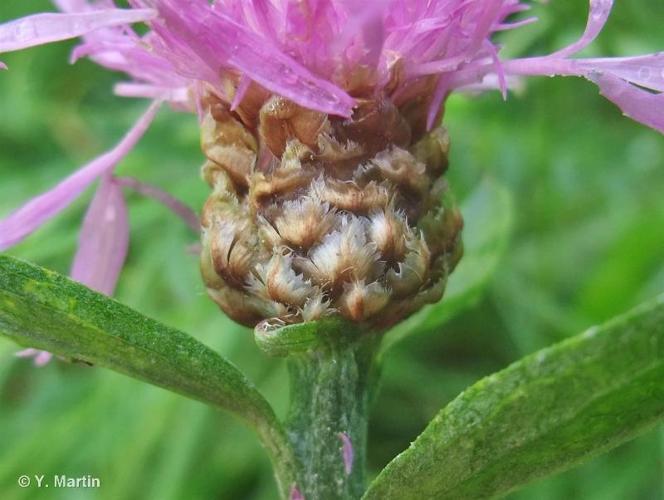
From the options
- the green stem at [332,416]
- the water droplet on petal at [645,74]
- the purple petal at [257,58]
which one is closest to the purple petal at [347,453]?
the green stem at [332,416]

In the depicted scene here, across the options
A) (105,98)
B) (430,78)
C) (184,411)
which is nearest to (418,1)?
(430,78)

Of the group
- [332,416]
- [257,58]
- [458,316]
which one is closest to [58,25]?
[257,58]

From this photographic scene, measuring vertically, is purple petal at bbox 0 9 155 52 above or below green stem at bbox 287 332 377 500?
above

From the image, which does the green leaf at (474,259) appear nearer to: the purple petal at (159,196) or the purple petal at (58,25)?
the purple petal at (159,196)

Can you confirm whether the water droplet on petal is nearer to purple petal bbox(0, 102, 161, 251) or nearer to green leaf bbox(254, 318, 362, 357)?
green leaf bbox(254, 318, 362, 357)

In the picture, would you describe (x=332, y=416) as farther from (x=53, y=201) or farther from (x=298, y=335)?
(x=53, y=201)

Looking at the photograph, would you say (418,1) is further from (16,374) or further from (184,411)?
(16,374)

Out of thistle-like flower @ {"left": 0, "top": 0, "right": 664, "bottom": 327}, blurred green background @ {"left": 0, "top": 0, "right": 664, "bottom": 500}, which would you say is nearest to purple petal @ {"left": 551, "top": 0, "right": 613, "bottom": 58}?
thistle-like flower @ {"left": 0, "top": 0, "right": 664, "bottom": 327}
